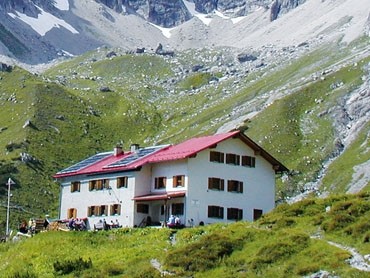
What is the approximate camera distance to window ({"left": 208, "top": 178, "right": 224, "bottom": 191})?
79.1m

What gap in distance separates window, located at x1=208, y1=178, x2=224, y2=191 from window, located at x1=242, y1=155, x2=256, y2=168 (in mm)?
3940

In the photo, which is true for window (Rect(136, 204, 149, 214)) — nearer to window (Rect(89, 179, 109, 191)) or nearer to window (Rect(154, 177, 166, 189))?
window (Rect(154, 177, 166, 189))

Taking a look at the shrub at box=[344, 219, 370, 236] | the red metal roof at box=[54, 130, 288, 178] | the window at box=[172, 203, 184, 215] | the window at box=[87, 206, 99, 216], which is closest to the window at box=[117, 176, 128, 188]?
the red metal roof at box=[54, 130, 288, 178]

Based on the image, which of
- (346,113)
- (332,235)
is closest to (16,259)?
(332,235)

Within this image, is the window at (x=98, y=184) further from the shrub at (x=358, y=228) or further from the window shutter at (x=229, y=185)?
the shrub at (x=358, y=228)

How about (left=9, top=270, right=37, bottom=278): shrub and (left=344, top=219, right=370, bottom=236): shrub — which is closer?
(left=344, top=219, right=370, bottom=236): shrub

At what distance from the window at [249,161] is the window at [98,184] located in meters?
14.9

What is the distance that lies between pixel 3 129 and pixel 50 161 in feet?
86.0

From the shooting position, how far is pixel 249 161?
8325cm

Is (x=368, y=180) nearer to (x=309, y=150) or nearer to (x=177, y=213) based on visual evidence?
(x=309, y=150)

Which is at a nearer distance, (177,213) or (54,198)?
(177,213)

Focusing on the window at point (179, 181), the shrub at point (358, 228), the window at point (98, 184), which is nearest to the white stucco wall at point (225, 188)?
the window at point (179, 181)

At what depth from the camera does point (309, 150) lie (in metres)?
170

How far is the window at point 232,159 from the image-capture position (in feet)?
267
